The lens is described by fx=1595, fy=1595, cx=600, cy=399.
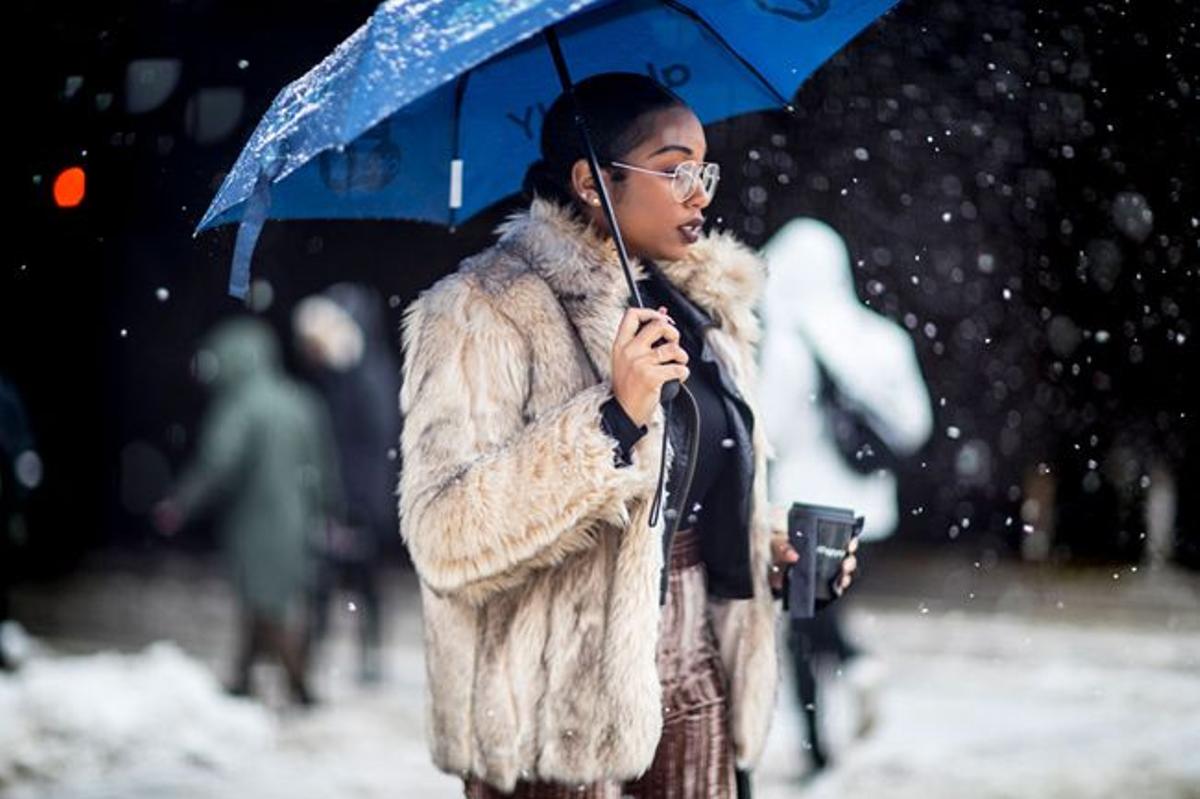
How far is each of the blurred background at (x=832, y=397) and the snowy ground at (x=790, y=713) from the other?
0.03 m

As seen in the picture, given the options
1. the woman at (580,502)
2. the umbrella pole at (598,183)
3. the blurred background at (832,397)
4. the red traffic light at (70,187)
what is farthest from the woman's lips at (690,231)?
the red traffic light at (70,187)

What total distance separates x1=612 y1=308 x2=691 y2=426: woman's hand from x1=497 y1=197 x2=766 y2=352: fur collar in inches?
7.4

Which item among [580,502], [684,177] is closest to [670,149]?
[684,177]

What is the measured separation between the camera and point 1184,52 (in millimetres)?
8781

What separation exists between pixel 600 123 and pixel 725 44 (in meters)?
0.59

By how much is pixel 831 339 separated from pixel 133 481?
6.91 meters

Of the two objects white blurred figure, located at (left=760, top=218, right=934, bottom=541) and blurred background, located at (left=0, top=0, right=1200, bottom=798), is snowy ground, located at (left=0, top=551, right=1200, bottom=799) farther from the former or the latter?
white blurred figure, located at (left=760, top=218, right=934, bottom=541)

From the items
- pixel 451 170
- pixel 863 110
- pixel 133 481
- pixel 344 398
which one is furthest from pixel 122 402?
pixel 451 170

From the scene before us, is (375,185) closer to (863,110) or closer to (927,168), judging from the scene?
(863,110)

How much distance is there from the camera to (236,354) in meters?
7.38

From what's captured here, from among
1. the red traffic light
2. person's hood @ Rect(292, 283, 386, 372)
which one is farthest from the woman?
person's hood @ Rect(292, 283, 386, 372)

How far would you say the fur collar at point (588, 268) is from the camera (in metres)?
2.90

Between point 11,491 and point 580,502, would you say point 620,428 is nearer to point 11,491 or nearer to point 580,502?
point 580,502

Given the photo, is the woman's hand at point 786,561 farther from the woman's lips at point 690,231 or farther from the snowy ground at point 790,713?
the snowy ground at point 790,713
